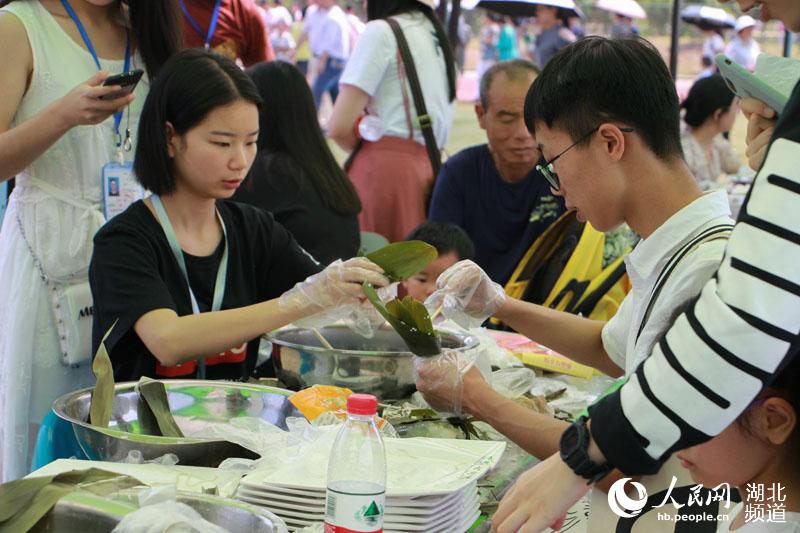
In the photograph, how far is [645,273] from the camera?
1760mm

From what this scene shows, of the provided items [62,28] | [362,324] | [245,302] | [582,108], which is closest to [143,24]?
[62,28]

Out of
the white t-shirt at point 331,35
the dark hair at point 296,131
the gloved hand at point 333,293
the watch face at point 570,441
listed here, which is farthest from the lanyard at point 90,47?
the white t-shirt at point 331,35

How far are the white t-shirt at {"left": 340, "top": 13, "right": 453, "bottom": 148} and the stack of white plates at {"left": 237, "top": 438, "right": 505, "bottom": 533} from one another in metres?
2.56

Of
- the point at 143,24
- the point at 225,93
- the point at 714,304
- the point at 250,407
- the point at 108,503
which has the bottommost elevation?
the point at 250,407

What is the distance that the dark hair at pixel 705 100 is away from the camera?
5.60 m

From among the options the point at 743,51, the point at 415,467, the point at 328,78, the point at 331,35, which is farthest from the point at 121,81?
the point at 743,51

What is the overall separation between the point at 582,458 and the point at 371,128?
2.99 metres

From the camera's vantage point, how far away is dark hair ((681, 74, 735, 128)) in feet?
18.4

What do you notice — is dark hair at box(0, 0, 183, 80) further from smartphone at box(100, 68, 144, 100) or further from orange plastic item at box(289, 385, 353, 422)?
orange plastic item at box(289, 385, 353, 422)

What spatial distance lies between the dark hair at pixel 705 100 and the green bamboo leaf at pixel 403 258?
13.0 ft

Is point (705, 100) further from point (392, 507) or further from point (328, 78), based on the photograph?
point (328, 78)

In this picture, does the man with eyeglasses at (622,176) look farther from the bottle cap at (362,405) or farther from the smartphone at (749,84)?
Answer: the bottle cap at (362,405)

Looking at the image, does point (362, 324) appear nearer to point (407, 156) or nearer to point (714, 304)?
point (714, 304)

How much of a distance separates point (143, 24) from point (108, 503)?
1693 millimetres
